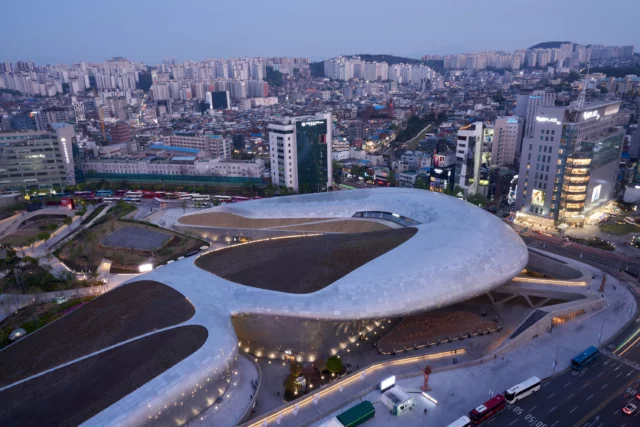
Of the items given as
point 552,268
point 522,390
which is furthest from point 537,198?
point 522,390

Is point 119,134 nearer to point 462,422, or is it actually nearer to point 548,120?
point 548,120

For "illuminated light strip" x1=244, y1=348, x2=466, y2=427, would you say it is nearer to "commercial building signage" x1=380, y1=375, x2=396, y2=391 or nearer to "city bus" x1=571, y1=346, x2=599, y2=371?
"commercial building signage" x1=380, y1=375, x2=396, y2=391

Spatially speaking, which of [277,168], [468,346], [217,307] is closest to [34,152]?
[277,168]

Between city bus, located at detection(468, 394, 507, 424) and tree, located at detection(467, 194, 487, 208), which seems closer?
city bus, located at detection(468, 394, 507, 424)

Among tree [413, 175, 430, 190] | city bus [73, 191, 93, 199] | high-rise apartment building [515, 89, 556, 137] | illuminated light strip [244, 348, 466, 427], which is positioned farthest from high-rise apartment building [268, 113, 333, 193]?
high-rise apartment building [515, 89, 556, 137]

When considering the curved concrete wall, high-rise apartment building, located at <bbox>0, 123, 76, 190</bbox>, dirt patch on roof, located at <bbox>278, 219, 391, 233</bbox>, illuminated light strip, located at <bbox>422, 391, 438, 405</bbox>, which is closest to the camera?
illuminated light strip, located at <bbox>422, 391, 438, 405</bbox>

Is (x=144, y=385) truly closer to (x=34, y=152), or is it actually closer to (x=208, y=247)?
(x=208, y=247)
